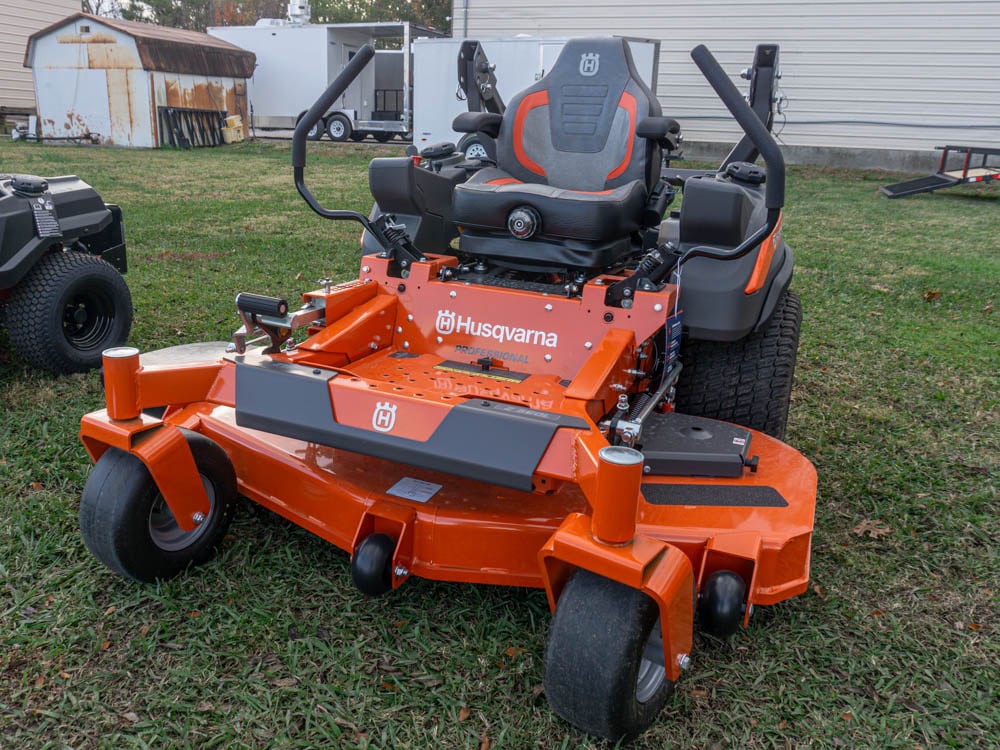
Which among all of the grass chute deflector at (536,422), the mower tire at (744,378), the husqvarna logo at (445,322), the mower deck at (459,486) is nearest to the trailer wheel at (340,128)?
the grass chute deflector at (536,422)

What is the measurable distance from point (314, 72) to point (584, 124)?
1811 centimetres

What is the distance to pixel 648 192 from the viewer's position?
371 cm

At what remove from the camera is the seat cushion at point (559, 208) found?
10.4ft

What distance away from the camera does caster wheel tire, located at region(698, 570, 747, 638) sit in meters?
2.19

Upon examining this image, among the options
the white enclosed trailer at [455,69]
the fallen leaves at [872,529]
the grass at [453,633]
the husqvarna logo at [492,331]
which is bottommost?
the grass at [453,633]

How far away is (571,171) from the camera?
382 cm

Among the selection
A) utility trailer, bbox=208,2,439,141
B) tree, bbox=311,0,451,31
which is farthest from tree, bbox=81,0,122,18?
utility trailer, bbox=208,2,439,141

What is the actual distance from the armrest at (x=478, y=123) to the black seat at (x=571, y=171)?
33 mm

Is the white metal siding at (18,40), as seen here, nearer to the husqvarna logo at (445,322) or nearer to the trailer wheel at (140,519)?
the husqvarna logo at (445,322)

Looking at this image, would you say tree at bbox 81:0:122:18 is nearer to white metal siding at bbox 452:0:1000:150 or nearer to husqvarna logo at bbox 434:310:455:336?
white metal siding at bbox 452:0:1000:150

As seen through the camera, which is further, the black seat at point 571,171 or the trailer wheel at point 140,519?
the black seat at point 571,171

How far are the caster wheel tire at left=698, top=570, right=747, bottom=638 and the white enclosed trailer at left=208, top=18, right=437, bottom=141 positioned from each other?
59.4 feet

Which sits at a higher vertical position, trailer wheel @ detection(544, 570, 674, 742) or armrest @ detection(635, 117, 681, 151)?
armrest @ detection(635, 117, 681, 151)

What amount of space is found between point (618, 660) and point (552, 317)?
4.81ft
